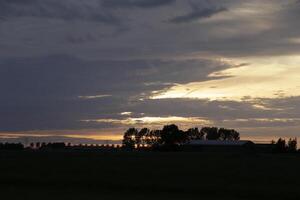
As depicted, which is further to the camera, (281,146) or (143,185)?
(281,146)

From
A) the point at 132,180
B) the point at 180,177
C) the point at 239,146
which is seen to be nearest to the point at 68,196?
the point at 132,180

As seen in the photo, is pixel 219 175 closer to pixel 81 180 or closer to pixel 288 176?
pixel 288 176

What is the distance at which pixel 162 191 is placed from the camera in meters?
35.3

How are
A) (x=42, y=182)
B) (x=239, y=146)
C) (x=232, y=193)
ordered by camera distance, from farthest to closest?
1. (x=239, y=146)
2. (x=42, y=182)
3. (x=232, y=193)

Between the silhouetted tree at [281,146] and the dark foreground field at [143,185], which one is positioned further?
the silhouetted tree at [281,146]

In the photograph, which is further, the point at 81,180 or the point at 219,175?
the point at 219,175

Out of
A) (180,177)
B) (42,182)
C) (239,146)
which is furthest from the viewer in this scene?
(239,146)

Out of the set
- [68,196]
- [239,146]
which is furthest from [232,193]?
[239,146]

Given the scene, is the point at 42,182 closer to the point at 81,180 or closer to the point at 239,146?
the point at 81,180

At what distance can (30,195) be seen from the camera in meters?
31.1

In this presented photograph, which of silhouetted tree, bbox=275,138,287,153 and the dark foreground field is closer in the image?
the dark foreground field

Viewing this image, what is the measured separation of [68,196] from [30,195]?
1984 millimetres

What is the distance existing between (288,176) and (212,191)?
14.5 meters

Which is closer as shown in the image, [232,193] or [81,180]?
[232,193]
